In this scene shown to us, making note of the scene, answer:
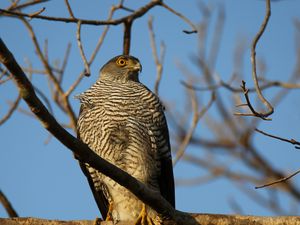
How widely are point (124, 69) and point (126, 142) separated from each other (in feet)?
5.70

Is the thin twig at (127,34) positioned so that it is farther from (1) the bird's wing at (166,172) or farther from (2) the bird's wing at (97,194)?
(1) the bird's wing at (166,172)

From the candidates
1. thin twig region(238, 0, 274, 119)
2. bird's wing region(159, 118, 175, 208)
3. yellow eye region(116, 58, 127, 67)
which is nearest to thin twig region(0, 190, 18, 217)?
bird's wing region(159, 118, 175, 208)

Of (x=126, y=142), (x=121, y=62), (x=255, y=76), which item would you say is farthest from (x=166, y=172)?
(x=255, y=76)

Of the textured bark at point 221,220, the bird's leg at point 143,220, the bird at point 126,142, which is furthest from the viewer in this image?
the bird at point 126,142

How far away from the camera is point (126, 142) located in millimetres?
6516

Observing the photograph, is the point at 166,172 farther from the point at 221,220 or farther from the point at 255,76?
the point at 255,76

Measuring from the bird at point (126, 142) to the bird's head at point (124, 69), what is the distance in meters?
0.64

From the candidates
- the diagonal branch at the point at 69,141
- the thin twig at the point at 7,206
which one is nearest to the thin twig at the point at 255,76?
the diagonal branch at the point at 69,141

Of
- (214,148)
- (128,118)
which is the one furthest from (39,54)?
(214,148)

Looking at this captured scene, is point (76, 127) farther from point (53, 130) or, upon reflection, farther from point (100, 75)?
point (53, 130)

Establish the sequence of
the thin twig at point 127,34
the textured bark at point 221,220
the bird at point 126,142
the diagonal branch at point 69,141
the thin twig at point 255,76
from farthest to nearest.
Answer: the thin twig at point 127,34
the bird at point 126,142
the textured bark at point 221,220
the thin twig at point 255,76
the diagonal branch at point 69,141

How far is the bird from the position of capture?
6.50 metres

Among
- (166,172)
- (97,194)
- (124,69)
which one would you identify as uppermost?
(124,69)

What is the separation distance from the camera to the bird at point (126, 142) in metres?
6.50
